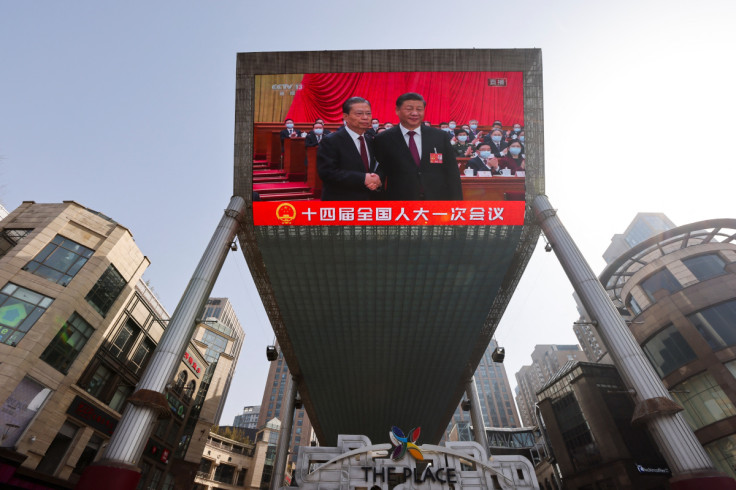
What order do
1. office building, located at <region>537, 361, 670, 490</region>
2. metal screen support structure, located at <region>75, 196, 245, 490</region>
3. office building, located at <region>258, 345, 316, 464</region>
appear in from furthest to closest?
office building, located at <region>258, 345, 316, 464</region> < office building, located at <region>537, 361, 670, 490</region> < metal screen support structure, located at <region>75, 196, 245, 490</region>

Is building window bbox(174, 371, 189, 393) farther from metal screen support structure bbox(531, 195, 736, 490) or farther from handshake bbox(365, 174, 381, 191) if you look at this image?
metal screen support structure bbox(531, 195, 736, 490)

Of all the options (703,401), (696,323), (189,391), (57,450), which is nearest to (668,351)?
(696,323)

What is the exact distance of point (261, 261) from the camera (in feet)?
87.5

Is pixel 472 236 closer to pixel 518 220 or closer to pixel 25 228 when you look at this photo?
pixel 518 220

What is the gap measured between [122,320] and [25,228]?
7976 mm

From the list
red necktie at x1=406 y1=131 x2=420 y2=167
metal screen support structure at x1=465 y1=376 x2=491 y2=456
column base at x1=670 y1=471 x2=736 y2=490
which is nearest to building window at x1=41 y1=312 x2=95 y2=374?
red necktie at x1=406 y1=131 x2=420 y2=167

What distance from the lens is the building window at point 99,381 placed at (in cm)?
2290

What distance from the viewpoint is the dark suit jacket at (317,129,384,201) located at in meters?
22.2

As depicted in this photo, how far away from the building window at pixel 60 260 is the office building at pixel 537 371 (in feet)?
439

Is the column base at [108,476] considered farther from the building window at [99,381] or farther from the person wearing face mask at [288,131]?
the person wearing face mask at [288,131]

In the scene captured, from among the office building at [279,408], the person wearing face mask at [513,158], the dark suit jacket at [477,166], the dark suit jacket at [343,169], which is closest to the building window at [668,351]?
the person wearing face mask at [513,158]

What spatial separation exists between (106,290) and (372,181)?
733 inches

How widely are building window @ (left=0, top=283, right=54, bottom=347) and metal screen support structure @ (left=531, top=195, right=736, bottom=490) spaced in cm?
2805

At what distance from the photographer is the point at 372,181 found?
22234 mm
